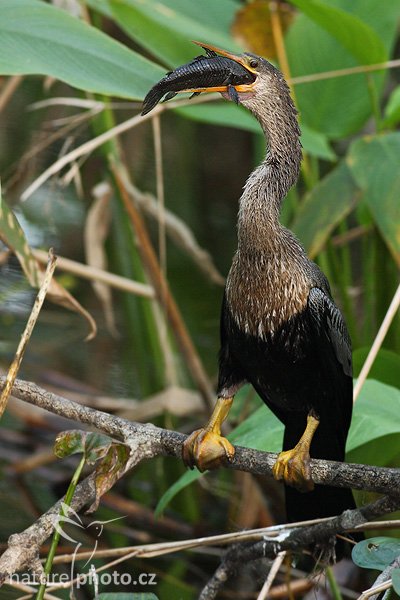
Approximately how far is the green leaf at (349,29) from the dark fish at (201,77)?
79 cm

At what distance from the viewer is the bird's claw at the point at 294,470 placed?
6.94 ft

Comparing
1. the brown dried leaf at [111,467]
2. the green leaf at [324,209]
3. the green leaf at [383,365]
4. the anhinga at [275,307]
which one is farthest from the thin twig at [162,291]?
the brown dried leaf at [111,467]

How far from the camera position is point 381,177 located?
298 centimetres

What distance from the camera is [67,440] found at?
6.00ft

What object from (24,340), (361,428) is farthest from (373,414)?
(24,340)

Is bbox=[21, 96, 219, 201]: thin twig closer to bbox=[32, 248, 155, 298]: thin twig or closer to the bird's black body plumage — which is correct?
bbox=[32, 248, 155, 298]: thin twig

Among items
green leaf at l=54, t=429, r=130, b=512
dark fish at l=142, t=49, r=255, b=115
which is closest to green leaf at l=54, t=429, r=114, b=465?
green leaf at l=54, t=429, r=130, b=512

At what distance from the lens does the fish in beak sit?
6.72 ft

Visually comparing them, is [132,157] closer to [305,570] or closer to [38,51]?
[305,570]

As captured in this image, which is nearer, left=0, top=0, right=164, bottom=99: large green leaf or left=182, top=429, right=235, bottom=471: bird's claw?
left=182, top=429, right=235, bottom=471: bird's claw

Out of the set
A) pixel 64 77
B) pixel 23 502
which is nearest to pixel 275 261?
pixel 64 77

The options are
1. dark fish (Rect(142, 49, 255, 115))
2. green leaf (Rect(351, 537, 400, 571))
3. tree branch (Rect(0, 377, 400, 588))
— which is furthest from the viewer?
dark fish (Rect(142, 49, 255, 115))

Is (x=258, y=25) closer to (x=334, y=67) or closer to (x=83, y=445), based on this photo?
(x=334, y=67)

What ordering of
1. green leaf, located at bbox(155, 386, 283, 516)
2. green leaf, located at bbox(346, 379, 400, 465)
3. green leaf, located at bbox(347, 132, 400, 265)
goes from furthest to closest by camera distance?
green leaf, located at bbox(347, 132, 400, 265) < green leaf, located at bbox(155, 386, 283, 516) < green leaf, located at bbox(346, 379, 400, 465)
